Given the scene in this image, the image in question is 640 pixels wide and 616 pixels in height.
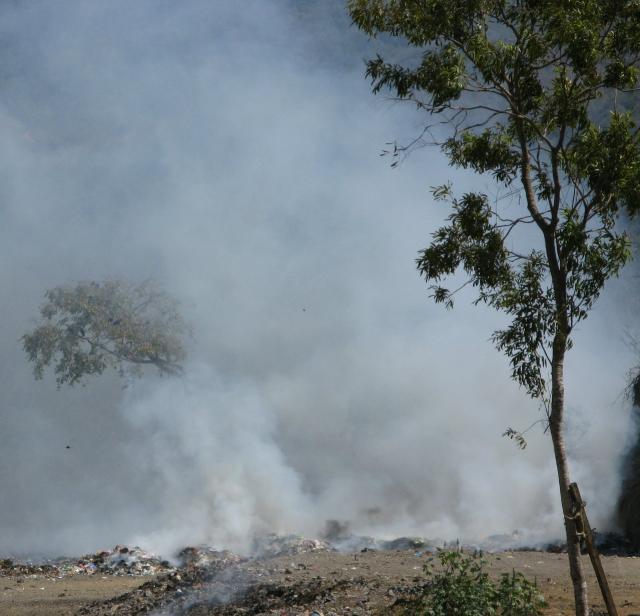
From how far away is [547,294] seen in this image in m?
7.92

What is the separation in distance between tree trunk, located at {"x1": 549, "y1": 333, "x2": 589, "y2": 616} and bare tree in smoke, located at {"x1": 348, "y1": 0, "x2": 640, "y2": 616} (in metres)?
0.02

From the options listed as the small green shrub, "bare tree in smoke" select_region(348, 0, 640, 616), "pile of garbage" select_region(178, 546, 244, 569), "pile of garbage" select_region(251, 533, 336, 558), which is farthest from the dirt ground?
"bare tree in smoke" select_region(348, 0, 640, 616)

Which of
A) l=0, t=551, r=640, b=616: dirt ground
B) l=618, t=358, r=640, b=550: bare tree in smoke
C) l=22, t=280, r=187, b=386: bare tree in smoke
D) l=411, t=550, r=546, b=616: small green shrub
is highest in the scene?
l=22, t=280, r=187, b=386: bare tree in smoke

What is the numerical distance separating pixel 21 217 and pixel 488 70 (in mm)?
43457

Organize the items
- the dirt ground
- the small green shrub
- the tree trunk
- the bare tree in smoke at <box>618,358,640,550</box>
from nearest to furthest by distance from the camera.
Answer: the tree trunk → the small green shrub → the dirt ground → the bare tree in smoke at <box>618,358,640,550</box>

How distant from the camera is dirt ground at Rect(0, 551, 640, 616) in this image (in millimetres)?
9102

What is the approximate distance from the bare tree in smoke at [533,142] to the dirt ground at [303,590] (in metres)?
2.92

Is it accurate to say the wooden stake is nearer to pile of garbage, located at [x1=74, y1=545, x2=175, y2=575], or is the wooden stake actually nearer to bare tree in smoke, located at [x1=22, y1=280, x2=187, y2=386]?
pile of garbage, located at [x1=74, y1=545, x2=175, y2=575]

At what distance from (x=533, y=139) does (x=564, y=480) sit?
3729mm

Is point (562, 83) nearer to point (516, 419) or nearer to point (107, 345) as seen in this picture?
point (516, 419)

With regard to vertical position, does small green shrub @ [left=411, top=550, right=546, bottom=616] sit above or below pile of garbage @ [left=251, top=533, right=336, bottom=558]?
below

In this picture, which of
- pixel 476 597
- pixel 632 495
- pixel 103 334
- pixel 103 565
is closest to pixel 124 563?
pixel 103 565

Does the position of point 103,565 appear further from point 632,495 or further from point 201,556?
point 632,495

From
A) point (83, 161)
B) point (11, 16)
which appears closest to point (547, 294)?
point (83, 161)
